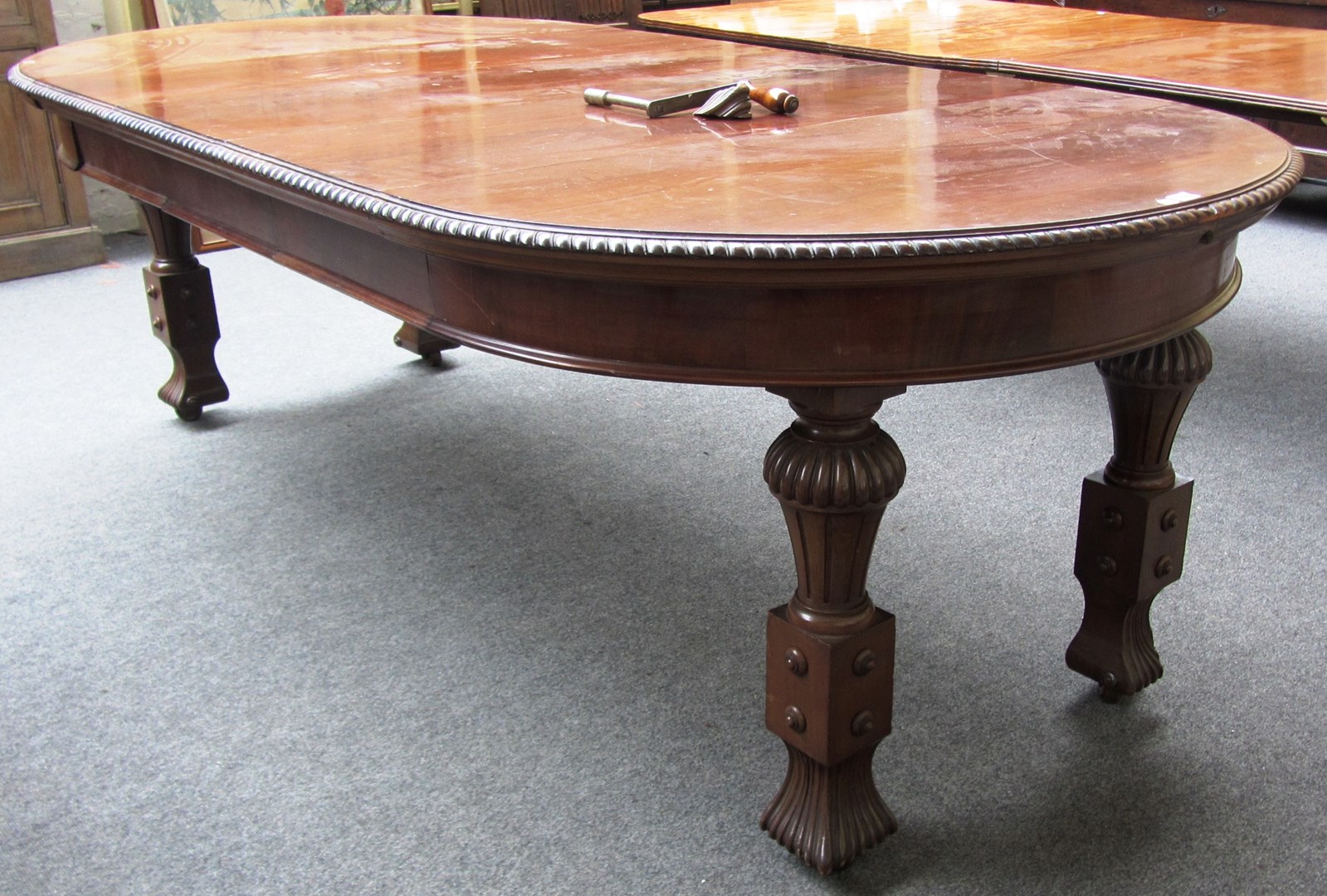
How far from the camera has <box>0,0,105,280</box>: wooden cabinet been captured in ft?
12.3

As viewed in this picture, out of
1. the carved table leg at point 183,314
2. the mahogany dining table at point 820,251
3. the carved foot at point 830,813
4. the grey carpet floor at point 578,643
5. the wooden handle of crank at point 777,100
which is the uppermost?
the wooden handle of crank at point 777,100

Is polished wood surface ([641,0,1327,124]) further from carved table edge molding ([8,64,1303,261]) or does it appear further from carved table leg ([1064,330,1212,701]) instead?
carved table edge molding ([8,64,1303,261])

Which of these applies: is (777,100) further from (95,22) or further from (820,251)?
(95,22)

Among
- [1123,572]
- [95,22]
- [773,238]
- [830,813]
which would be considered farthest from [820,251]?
[95,22]

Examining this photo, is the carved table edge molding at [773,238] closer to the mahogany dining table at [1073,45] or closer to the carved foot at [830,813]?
the carved foot at [830,813]

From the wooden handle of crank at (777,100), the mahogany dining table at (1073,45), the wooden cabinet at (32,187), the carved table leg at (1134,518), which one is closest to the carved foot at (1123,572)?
the carved table leg at (1134,518)

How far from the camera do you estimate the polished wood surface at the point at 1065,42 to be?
2252 mm

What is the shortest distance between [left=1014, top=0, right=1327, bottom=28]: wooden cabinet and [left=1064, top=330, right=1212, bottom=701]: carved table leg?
9.58 feet

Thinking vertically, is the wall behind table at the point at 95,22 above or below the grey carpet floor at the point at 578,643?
above

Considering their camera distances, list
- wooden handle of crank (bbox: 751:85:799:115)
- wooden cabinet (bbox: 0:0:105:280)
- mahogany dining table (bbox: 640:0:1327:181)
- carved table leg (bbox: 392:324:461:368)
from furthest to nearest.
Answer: wooden cabinet (bbox: 0:0:105:280)
carved table leg (bbox: 392:324:461:368)
mahogany dining table (bbox: 640:0:1327:181)
wooden handle of crank (bbox: 751:85:799:115)

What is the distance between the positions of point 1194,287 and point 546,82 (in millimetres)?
1159

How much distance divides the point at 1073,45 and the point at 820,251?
6.66ft

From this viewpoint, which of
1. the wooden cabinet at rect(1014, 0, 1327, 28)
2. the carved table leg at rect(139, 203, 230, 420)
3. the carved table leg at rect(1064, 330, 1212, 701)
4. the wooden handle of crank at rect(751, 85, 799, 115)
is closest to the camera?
the carved table leg at rect(1064, 330, 1212, 701)

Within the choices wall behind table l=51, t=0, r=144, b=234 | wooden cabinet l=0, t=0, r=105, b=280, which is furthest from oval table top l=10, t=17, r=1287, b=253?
wall behind table l=51, t=0, r=144, b=234
